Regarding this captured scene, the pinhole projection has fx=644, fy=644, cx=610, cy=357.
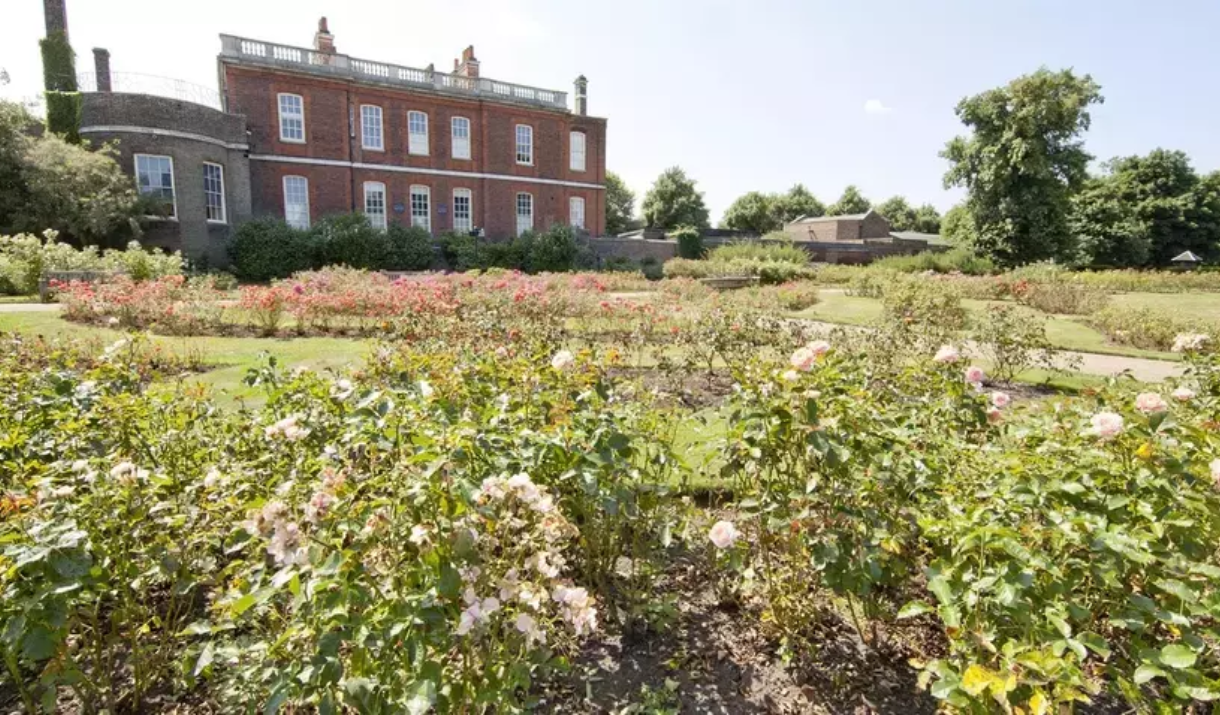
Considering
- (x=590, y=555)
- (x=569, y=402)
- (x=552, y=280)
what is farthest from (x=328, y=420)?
(x=552, y=280)

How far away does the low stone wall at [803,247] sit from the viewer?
30875 mm

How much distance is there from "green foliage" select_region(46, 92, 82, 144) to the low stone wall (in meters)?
19.1

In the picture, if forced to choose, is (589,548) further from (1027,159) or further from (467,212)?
(1027,159)

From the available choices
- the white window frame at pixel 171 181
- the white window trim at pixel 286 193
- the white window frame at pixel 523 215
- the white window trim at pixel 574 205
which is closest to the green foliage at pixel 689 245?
the white window trim at pixel 574 205

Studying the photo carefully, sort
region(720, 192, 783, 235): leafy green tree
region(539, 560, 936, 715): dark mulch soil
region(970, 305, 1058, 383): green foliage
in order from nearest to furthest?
region(539, 560, 936, 715): dark mulch soil → region(970, 305, 1058, 383): green foliage → region(720, 192, 783, 235): leafy green tree

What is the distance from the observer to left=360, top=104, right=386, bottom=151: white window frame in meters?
27.5

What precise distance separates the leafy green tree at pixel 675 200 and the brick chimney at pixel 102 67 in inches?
1481

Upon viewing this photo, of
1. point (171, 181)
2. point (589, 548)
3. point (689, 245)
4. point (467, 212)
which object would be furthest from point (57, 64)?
A: point (589, 548)

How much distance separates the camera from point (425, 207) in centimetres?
2931

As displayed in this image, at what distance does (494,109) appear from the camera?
99.1ft

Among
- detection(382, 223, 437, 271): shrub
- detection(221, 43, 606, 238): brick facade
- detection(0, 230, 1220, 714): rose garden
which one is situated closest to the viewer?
detection(0, 230, 1220, 714): rose garden

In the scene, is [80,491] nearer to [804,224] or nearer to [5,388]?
[5,388]

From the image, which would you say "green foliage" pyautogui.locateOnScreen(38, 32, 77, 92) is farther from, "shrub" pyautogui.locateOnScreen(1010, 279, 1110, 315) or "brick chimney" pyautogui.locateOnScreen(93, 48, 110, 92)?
"shrub" pyautogui.locateOnScreen(1010, 279, 1110, 315)

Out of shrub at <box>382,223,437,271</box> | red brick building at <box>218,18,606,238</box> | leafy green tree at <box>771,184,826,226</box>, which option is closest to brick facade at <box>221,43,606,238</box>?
red brick building at <box>218,18,606,238</box>
